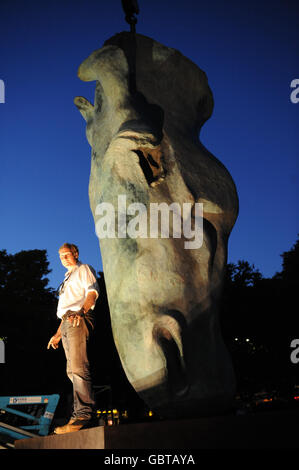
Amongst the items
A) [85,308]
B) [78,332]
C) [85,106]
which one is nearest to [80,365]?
[78,332]

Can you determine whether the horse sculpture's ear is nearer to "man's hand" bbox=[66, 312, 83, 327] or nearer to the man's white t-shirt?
the man's white t-shirt

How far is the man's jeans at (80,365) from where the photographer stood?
4.10 meters

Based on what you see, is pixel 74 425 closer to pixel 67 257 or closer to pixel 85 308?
pixel 85 308

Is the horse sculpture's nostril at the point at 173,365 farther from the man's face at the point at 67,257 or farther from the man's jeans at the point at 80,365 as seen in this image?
the man's face at the point at 67,257

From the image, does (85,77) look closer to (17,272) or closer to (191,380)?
(191,380)

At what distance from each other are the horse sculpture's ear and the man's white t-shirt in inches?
121

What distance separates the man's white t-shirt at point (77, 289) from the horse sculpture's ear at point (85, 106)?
3084 millimetres

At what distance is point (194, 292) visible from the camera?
504 cm

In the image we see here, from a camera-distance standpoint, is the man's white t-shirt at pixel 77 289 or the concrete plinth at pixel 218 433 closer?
the concrete plinth at pixel 218 433

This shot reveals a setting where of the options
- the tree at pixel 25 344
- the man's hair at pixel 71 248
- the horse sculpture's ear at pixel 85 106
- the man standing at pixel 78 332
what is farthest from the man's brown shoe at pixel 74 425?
the tree at pixel 25 344

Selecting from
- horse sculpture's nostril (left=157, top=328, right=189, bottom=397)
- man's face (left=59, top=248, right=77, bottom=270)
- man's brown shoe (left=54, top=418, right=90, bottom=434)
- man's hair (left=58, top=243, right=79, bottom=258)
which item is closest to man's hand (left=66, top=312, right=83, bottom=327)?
man's face (left=59, top=248, right=77, bottom=270)

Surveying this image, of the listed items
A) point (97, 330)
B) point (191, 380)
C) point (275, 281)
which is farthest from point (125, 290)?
point (275, 281)

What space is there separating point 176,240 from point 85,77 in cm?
297

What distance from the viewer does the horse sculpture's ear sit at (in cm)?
676
